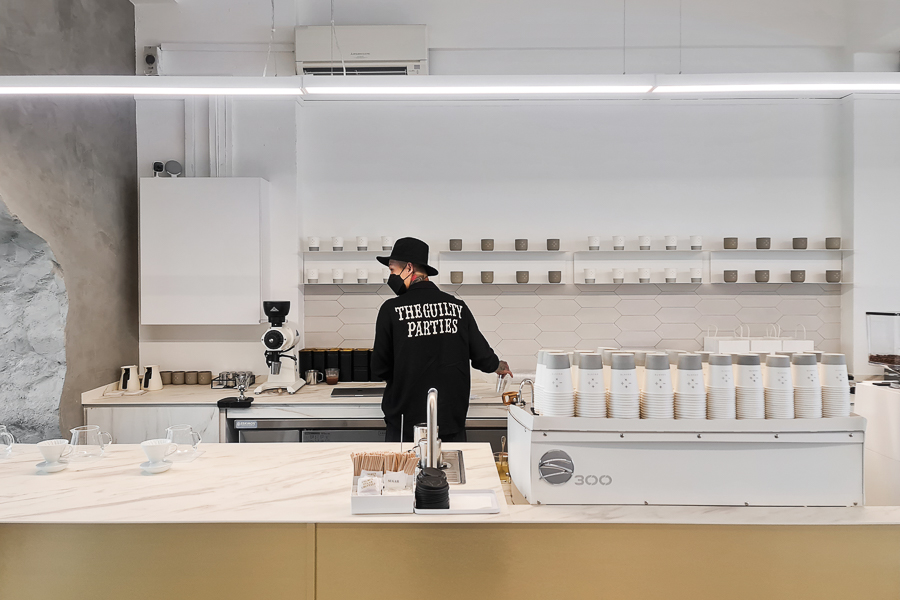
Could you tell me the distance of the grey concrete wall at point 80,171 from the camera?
334cm

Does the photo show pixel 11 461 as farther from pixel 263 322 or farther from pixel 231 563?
pixel 263 322

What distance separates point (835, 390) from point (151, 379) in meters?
4.24

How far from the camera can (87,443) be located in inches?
88.1

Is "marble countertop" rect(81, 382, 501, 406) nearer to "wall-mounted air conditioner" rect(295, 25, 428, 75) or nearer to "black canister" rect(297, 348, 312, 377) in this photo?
"black canister" rect(297, 348, 312, 377)

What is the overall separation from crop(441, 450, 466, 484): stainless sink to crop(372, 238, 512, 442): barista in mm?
671

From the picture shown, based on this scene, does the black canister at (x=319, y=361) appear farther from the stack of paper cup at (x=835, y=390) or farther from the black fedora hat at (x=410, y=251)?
the stack of paper cup at (x=835, y=390)

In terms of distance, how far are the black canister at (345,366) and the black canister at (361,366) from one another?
33 mm

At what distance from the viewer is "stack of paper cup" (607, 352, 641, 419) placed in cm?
190

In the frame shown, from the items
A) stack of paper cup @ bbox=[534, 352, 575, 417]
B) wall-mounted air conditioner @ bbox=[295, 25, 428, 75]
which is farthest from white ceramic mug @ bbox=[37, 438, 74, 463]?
wall-mounted air conditioner @ bbox=[295, 25, 428, 75]

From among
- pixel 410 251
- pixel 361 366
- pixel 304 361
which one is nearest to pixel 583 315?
pixel 361 366

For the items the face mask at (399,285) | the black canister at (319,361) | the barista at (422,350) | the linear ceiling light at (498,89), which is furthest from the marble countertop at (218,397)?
the linear ceiling light at (498,89)

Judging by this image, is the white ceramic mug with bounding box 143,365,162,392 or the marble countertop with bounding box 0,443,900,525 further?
the white ceramic mug with bounding box 143,365,162,392

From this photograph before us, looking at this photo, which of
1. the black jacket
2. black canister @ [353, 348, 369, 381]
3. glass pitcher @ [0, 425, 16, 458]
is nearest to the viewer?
glass pitcher @ [0, 425, 16, 458]

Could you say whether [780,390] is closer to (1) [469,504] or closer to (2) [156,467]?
(1) [469,504]
